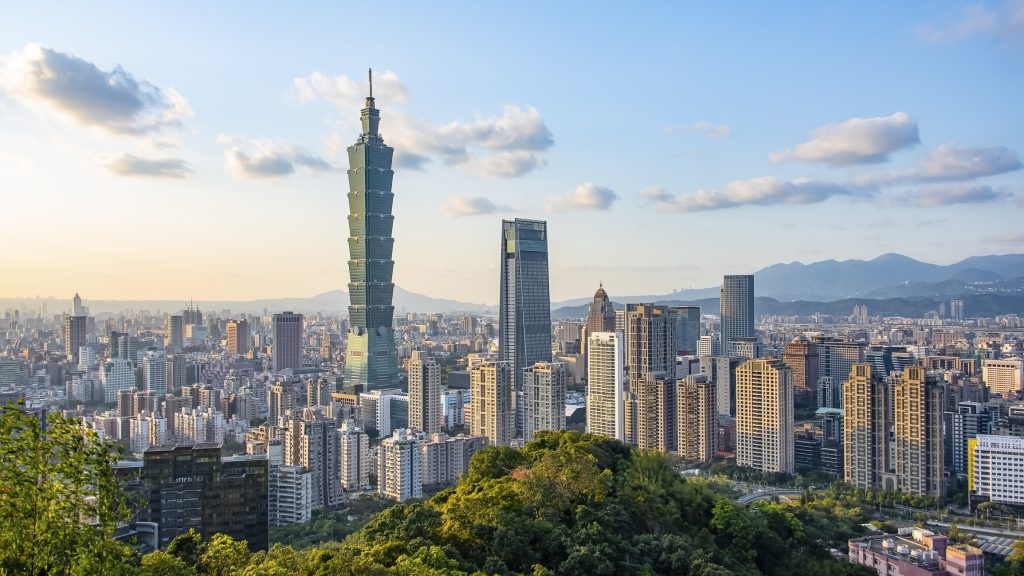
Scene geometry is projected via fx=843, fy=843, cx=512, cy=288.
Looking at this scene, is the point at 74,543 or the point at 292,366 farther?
the point at 292,366

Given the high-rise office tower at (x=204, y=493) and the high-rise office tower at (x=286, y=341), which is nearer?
the high-rise office tower at (x=204, y=493)

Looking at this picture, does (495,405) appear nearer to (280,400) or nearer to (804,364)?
(280,400)

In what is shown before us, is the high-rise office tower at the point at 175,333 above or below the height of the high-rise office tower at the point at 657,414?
above

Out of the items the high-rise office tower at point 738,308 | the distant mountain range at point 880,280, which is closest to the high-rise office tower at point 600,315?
the high-rise office tower at point 738,308

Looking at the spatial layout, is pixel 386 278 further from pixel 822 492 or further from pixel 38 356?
pixel 822 492

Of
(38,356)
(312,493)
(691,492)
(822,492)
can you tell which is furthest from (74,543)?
(38,356)

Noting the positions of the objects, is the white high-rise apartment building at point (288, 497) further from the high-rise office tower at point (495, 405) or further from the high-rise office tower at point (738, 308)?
the high-rise office tower at point (738, 308)

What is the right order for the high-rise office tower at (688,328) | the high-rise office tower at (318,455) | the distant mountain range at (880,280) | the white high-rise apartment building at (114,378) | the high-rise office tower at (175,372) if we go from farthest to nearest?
the distant mountain range at (880,280) < the high-rise office tower at (688,328) < the high-rise office tower at (175,372) < the white high-rise apartment building at (114,378) < the high-rise office tower at (318,455)
